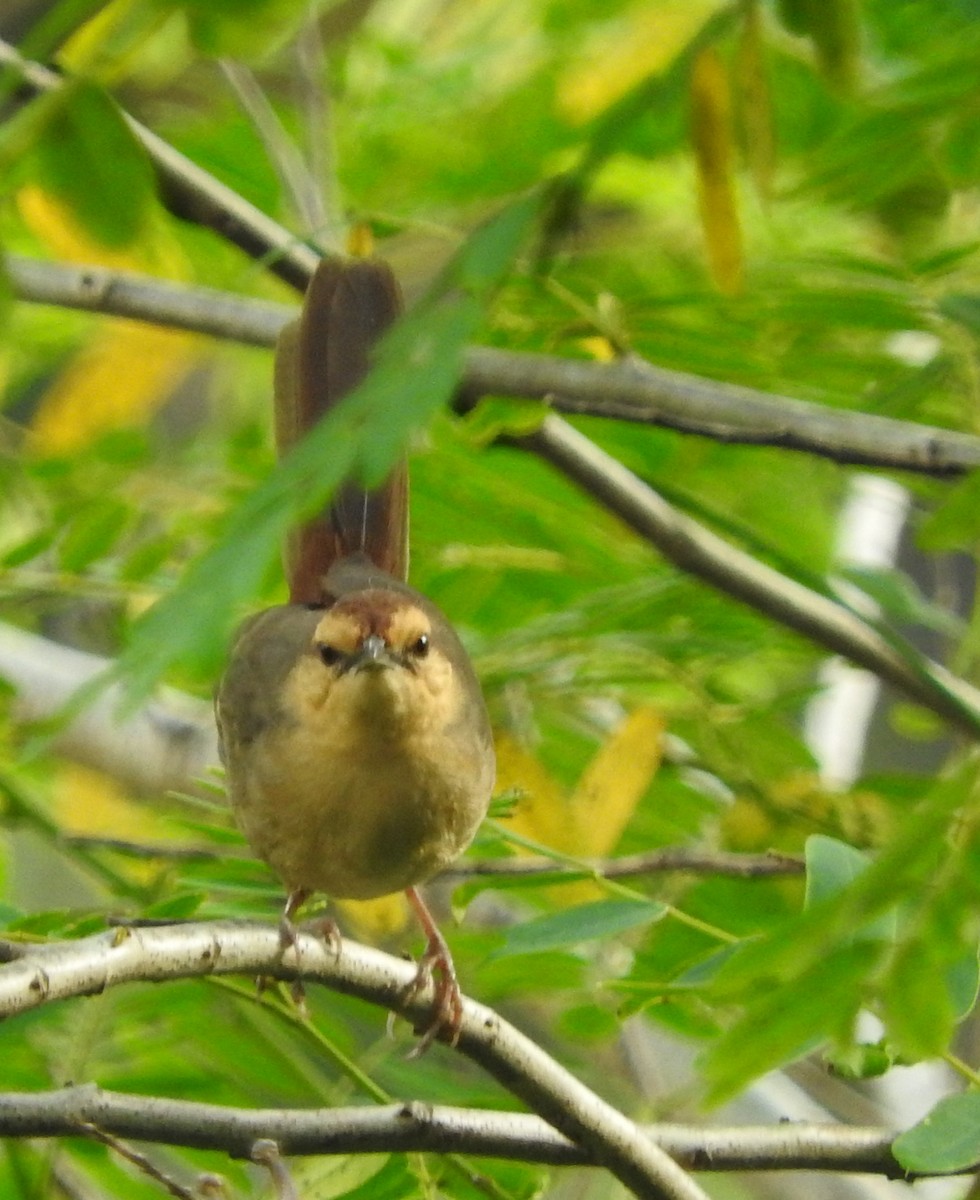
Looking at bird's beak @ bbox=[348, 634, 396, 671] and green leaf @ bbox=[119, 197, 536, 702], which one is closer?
green leaf @ bbox=[119, 197, 536, 702]

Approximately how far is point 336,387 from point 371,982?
783 millimetres

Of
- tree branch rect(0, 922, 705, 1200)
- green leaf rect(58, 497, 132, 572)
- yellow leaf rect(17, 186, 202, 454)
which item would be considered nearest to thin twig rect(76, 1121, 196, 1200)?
tree branch rect(0, 922, 705, 1200)

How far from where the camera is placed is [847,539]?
149 inches

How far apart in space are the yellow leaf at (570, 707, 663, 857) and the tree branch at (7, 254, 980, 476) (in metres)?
0.55

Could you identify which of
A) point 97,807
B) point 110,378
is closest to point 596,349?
point 110,378

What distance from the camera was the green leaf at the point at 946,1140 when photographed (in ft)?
4.65

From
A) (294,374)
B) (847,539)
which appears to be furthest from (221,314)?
(847,539)

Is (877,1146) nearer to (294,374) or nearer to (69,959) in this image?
(69,959)

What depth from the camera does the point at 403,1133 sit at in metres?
1.83

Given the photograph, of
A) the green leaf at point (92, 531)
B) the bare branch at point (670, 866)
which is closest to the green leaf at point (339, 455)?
the bare branch at point (670, 866)

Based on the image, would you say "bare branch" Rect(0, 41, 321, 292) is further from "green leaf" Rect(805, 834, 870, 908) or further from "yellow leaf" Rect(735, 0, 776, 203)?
"green leaf" Rect(805, 834, 870, 908)

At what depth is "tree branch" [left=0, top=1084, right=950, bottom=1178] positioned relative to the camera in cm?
174

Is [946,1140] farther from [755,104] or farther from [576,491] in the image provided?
[576,491]

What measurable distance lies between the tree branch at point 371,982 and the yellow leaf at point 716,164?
2.55 feet
